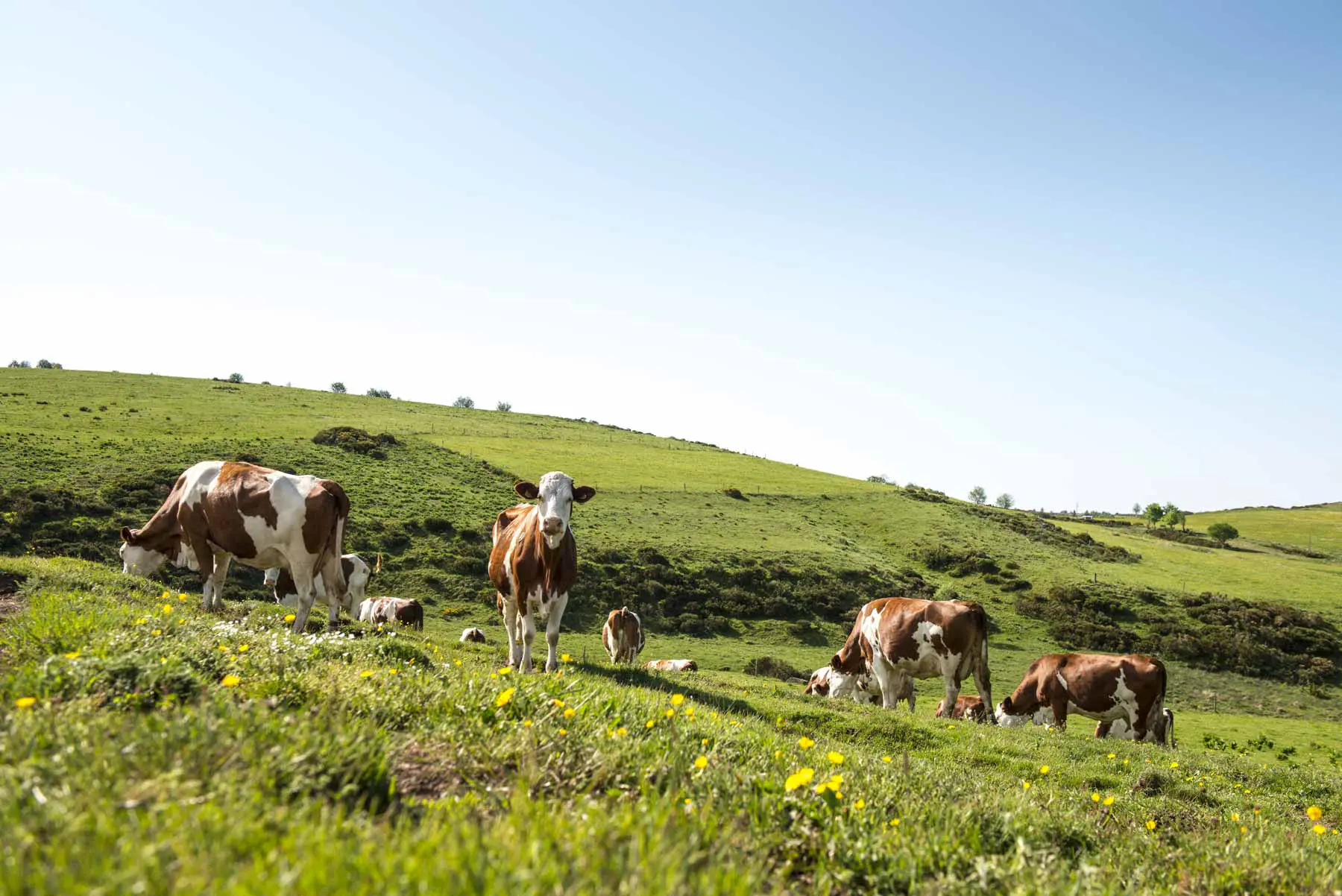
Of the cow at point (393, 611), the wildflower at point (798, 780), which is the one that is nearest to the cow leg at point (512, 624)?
the wildflower at point (798, 780)

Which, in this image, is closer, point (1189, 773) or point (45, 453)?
point (1189, 773)

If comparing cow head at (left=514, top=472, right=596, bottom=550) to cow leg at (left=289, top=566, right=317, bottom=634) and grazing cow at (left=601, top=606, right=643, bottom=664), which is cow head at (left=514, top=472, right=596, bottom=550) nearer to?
cow leg at (left=289, top=566, right=317, bottom=634)

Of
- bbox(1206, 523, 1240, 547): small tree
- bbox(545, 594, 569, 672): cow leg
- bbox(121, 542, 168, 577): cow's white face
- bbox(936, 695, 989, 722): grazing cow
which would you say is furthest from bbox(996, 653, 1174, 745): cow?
bbox(1206, 523, 1240, 547): small tree

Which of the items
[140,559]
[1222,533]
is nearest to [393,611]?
[140,559]

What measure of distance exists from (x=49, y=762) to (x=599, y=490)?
6016cm

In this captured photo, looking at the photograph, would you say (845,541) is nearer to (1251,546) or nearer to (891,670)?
(891,670)

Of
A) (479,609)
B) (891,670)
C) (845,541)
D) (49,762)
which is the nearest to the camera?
(49,762)

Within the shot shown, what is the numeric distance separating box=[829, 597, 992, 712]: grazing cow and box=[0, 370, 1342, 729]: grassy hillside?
13.8 meters

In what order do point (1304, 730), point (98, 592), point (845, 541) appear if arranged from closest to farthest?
1. point (98, 592)
2. point (1304, 730)
3. point (845, 541)

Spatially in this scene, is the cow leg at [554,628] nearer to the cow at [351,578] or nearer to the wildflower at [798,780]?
the wildflower at [798,780]

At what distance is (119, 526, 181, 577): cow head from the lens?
16.8 meters

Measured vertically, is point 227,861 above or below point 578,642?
above

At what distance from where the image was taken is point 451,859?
2.42 metres


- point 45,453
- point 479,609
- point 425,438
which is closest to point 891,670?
point 479,609
